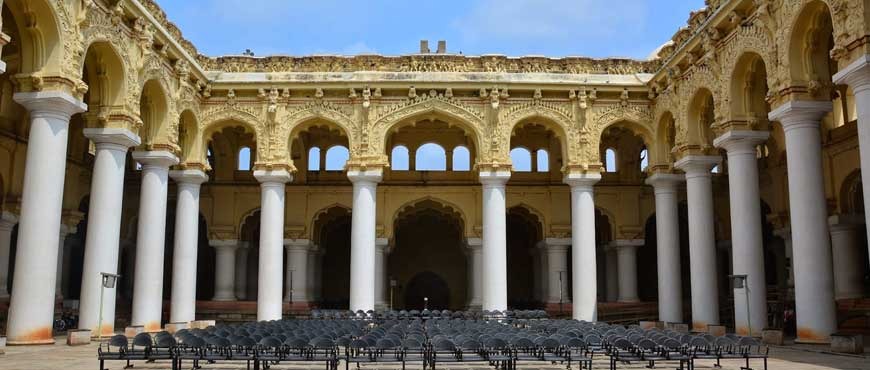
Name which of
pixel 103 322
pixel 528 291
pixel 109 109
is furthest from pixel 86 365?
pixel 528 291

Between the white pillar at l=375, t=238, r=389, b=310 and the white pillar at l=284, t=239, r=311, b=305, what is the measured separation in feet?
8.75

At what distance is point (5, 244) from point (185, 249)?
5.38m

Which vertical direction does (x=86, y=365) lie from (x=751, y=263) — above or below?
below

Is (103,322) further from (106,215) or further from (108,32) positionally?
(108,32)

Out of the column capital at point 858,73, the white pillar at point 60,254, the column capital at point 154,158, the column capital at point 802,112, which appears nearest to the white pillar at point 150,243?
the column capital at point 154,158

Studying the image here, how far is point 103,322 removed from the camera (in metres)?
18.2

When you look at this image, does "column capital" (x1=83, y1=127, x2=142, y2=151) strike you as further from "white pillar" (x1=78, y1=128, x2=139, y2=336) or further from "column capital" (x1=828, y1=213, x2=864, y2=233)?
→ "column capital" (x1=828, y1=213, x2=864, y2=233)

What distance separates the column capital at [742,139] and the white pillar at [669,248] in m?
4.51

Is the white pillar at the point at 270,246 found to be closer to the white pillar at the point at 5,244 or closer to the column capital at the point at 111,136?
the column capital at the point at 111,136

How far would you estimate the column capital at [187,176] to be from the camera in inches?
926

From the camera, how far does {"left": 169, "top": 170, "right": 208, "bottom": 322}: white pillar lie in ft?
76.4

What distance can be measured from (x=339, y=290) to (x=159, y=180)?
1519 cm

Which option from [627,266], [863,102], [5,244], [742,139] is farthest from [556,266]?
[5,244]

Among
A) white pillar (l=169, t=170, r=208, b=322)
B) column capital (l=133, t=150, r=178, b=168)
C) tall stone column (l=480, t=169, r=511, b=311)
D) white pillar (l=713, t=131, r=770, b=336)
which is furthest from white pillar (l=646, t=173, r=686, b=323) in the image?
column capital (l=133, t=150, r=178, b=168)
